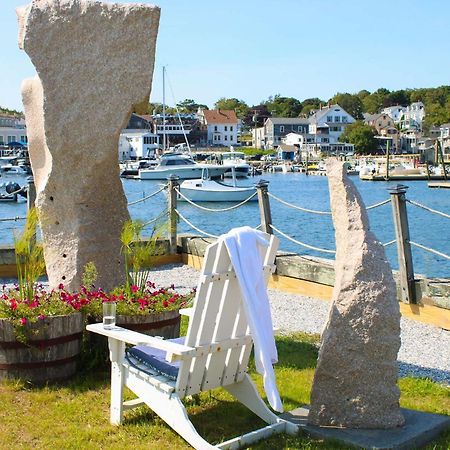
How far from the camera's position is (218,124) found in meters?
125

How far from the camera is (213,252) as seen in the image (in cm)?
408

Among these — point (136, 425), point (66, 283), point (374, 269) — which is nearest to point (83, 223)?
point (66, 283)

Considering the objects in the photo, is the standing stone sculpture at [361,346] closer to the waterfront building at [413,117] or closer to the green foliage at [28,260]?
the green foliage at [28,260]

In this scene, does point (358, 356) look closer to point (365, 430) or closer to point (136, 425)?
point (365, 430)

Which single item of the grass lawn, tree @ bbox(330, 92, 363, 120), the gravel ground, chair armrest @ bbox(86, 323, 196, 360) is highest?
tree @ bbox(330, 92, 363, 120)

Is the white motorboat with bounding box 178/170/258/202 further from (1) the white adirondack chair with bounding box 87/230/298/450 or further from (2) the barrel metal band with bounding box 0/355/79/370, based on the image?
(1) the white adirondack chair with bounding box 87/230/298/450

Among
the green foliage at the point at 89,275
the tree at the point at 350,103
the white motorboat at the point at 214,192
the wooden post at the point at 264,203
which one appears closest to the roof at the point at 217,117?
the tree at the point at 350,103

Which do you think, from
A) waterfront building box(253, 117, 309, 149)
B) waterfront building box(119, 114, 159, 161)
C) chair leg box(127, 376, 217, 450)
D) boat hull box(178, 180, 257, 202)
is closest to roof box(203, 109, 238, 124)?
waterfront building box(253, 117, 309, 149)

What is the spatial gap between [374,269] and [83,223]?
3.13 meters

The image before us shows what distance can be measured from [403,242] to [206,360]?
4130mm

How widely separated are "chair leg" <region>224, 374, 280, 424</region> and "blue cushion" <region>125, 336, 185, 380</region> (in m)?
0.50

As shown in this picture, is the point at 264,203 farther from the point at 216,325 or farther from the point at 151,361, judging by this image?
the point at 216,325

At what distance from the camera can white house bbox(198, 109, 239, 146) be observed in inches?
4884

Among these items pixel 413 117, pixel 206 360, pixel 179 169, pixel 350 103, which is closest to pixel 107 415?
pixel 206 360
